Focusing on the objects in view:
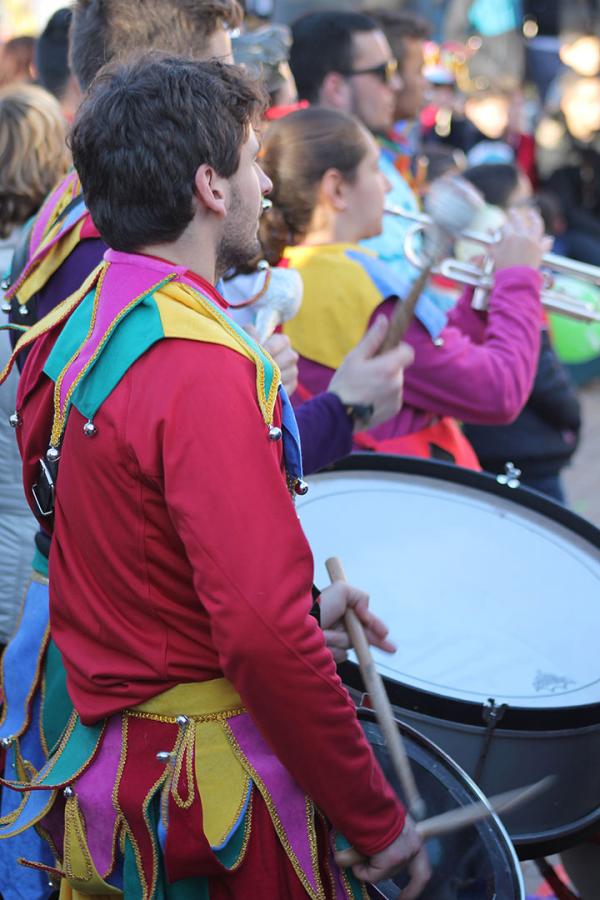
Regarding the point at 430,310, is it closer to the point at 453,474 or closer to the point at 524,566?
the point at 453,474

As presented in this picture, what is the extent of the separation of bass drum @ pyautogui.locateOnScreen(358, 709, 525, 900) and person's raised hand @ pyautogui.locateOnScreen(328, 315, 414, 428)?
0.54 m

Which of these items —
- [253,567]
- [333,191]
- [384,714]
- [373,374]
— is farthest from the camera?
[333,191]

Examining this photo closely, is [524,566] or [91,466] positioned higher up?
[91,466]

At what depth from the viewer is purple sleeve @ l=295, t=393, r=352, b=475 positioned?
74.4 inches

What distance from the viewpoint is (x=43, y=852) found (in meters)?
2.03

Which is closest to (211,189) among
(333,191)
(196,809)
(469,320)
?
(196,809)

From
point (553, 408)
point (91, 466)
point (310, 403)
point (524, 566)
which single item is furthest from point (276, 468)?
point (553, 408)

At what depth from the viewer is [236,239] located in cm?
153

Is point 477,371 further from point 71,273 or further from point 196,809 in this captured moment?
point 196,809

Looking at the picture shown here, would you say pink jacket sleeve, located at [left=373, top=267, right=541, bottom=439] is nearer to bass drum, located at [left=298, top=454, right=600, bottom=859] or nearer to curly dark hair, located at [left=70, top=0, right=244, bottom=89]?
bass drum, located at [left=298, top=454, right=600, bottom=859]

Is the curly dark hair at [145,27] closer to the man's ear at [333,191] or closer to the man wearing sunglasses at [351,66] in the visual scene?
the man's ear at [333,191]

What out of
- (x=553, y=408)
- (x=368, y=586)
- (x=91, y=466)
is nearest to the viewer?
(x=91, y=466)

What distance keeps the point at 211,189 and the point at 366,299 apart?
42.0 inches

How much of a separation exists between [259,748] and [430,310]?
4.26 feet
